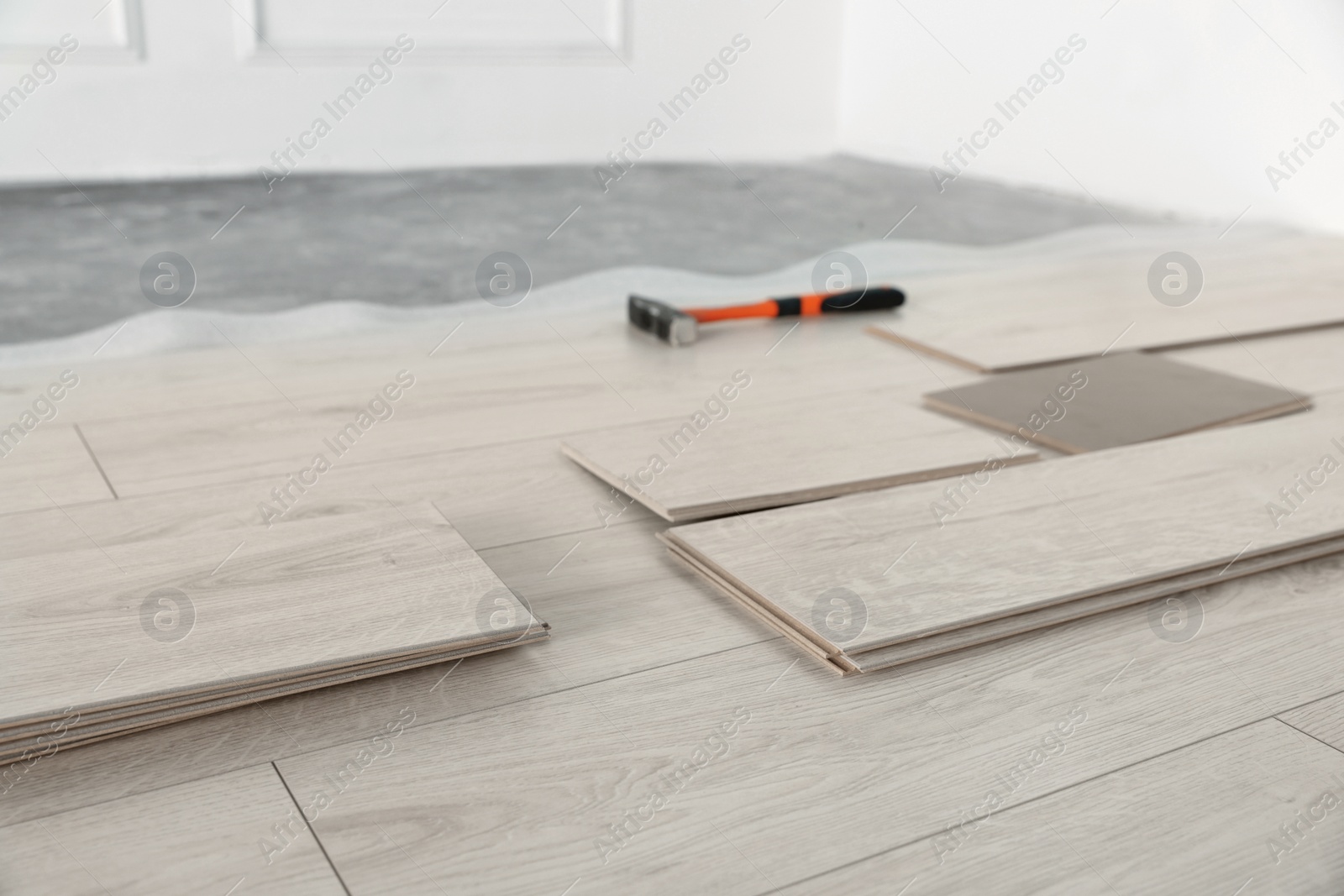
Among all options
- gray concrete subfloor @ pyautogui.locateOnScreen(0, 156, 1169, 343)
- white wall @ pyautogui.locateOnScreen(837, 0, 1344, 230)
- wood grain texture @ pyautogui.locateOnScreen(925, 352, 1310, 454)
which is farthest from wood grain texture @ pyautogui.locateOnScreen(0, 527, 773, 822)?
white wall @ pyautogui.locateOnScreen(837, 0, 1344, 230)

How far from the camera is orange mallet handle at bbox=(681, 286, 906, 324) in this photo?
2305mm

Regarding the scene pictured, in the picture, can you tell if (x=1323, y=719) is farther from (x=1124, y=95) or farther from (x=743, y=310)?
(x=1124, y=95)

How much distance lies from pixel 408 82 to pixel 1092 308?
3.21 metres

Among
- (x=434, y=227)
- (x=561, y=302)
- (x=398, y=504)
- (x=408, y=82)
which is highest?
(x=408, y=82)

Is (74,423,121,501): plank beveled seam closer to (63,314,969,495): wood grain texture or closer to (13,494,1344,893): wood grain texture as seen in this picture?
(63,314,969,495): wood grain texture

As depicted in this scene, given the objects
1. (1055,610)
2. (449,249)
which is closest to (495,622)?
(1055,610)

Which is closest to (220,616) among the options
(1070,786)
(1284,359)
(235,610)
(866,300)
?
(235,610)

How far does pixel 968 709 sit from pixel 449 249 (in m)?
3.02

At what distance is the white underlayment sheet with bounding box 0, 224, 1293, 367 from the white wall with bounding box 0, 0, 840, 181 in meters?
1.94

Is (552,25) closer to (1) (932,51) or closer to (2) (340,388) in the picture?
(1) (932,51)

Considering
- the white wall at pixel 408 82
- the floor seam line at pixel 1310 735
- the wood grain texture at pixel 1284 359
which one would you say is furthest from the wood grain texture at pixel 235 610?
the white wall at pixel 408 82

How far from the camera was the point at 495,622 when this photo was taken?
1047 mm

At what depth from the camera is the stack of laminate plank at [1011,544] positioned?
1.11m

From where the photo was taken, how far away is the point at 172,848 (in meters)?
0.80
